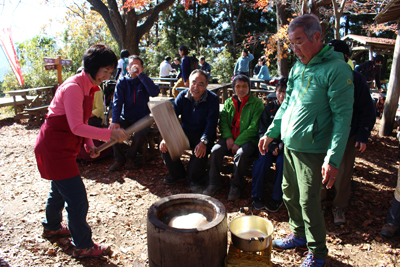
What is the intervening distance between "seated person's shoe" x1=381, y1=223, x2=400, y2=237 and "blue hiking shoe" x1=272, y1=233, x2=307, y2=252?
1.06 meters

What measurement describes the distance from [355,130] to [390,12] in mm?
5259

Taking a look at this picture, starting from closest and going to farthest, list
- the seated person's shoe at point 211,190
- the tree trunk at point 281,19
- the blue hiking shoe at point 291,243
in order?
the blue hiking shoe at point 291,243, the seated person's shoe at point 211,190, the tree trunk at point 281,19

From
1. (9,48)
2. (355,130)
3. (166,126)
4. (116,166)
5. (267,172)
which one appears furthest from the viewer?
(9,48)

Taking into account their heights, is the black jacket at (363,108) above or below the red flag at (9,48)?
below

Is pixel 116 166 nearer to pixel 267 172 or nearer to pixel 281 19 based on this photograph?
pixel 267 172

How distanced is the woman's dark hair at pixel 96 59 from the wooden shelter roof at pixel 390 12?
6.15m

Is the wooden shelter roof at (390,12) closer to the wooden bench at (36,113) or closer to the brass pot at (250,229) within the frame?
the brass pot at (250,229)

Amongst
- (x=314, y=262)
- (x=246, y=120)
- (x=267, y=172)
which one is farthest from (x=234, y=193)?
(x=314, y=262)

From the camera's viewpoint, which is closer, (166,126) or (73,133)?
(73,133)

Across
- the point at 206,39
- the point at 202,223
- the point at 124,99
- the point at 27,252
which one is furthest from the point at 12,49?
the point at 206,39

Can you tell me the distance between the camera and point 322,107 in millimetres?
2271

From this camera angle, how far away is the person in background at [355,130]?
10.5 ft

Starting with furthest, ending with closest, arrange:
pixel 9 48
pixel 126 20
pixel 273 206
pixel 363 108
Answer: pixel 9 48
pixel 126 20
pixel 273 206
pixel 363 108

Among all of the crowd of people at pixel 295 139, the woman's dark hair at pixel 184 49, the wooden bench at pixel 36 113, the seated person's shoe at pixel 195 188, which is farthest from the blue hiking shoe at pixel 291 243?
the wooden bench at pixel 36 113
